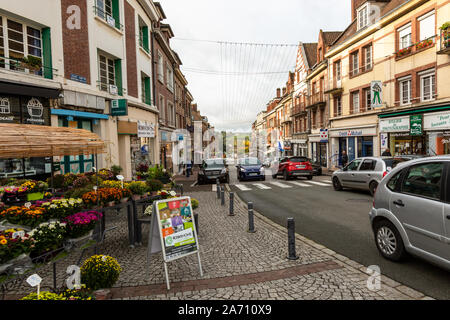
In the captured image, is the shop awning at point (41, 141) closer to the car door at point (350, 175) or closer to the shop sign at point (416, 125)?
the car door at point (350, 175)

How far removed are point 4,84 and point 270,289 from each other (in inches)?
362

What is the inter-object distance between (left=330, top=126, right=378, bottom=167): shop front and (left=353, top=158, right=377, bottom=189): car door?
11014 millimetres

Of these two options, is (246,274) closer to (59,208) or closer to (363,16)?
(59,208)

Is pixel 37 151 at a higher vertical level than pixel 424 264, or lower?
higher

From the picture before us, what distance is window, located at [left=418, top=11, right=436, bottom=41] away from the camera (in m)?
15.6

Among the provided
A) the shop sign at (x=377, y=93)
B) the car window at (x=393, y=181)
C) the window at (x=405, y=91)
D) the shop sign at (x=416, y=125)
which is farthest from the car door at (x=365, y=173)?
the shop sign at (x=377, y=93)

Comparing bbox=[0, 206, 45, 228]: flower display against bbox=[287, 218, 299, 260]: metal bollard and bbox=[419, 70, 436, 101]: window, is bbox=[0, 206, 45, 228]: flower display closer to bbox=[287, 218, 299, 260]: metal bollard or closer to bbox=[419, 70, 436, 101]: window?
bbox=[287, 218, 299, 260]: metal bollard

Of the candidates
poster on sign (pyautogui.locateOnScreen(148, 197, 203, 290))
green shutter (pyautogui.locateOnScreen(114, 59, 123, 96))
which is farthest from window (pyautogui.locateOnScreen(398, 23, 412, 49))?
poster on sign (pyautogui.locateOnScreen(148, 197, 203, 290))

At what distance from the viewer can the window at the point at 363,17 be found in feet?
70.9

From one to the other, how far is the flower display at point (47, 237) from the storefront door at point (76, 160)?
7.79 metres

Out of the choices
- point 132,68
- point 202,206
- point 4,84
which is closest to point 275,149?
point 132,68
